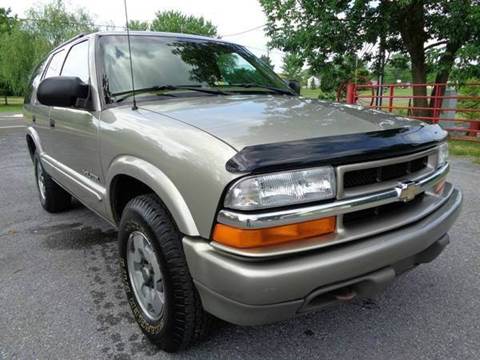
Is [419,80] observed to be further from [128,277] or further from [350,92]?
[128,277]

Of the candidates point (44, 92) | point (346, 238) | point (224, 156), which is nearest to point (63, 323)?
point (44, 92)

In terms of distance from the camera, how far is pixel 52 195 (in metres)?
4.36

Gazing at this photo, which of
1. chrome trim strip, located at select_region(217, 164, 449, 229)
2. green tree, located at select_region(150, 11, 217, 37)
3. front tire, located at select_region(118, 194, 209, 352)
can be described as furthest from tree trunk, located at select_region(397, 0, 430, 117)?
green tree, located at select_region(150, 11, 217, 37)

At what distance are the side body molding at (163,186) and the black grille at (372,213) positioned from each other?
680mm

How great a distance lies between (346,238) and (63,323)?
5.81 feet

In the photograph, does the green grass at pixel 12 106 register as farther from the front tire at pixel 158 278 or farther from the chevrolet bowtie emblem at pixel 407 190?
the chevrolet bowtie emblem at pixel 407 190

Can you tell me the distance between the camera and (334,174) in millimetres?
1651

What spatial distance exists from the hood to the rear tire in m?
2.40

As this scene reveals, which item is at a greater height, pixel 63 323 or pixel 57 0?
pixel 57 0

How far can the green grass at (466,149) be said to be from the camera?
730 cm

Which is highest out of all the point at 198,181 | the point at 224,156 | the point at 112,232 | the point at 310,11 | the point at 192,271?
the point at 310,11

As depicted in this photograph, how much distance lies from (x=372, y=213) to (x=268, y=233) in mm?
587

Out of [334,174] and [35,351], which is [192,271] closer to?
[334,174]

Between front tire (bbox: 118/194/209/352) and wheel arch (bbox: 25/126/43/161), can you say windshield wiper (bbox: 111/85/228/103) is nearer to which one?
front tire (bbox: 118/194/209/352)
